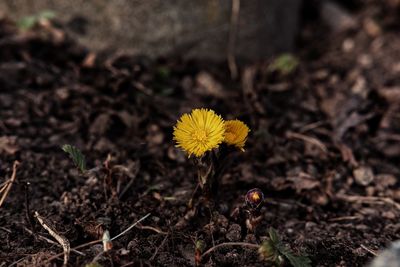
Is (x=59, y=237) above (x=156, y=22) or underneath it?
underneath

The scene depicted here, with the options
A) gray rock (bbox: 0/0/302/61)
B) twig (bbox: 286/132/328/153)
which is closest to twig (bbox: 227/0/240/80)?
gray rock (bbox: 0/0/302/61)

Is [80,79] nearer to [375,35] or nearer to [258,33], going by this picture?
[258,33]

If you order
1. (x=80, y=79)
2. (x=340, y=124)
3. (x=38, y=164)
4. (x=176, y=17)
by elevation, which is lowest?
(x=38, y=164)

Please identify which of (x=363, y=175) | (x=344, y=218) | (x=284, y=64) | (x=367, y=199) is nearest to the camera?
(x=344, y=218)

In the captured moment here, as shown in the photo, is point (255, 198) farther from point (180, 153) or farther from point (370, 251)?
point (180, 153)

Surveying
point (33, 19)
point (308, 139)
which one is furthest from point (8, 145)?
point (308, 139)

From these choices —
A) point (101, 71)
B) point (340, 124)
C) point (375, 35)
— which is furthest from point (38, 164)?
point (375, 35)

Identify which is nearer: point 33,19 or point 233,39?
point 33,19
